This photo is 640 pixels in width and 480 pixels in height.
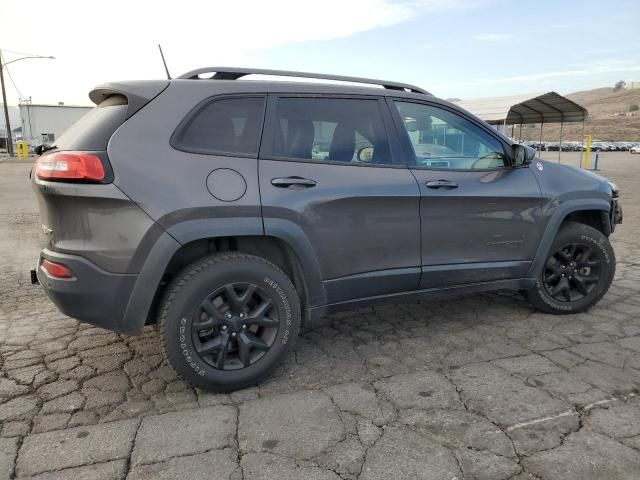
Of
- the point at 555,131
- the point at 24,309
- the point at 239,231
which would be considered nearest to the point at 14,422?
the point at 239,231

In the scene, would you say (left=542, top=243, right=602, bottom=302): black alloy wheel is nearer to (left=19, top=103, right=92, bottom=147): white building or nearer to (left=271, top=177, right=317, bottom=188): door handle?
(left=271, top=177, right=317, bottom=188): door handle

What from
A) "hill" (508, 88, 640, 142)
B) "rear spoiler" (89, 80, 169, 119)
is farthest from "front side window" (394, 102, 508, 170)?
"hill" (508, 88, 640, 142)

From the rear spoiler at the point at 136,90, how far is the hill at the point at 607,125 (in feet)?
191

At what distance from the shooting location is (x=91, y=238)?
2607 millimetres

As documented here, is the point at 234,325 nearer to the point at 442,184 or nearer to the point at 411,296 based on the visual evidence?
the point at 411,296

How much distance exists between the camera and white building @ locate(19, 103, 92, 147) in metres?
33.7

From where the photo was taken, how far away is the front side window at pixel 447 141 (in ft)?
11.4

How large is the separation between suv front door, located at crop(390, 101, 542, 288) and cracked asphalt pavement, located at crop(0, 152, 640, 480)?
56 cm

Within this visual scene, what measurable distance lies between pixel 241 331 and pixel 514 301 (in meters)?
2.74

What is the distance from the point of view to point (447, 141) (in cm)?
361

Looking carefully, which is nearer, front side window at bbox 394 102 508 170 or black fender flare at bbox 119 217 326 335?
black fender flare at bbox 119 217 326 335

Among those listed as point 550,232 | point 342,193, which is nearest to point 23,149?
point 342,193

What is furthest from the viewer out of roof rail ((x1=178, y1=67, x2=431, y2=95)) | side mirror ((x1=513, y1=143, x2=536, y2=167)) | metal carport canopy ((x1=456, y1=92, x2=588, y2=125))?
metal carport canopy ((x1=456, y1=92, x2=588, y2=125))

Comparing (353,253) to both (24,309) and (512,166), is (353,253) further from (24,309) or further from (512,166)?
(24,309)
